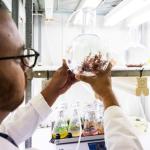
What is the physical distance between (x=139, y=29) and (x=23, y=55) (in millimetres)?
3474

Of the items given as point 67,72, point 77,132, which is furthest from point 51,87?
point 77,132

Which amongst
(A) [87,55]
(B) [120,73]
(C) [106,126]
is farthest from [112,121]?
(B) [120,73]

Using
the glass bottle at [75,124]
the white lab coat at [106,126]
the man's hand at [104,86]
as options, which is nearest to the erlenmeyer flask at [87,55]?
the man's hand at [104,86]

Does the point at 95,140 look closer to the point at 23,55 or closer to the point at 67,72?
the point at 67,72

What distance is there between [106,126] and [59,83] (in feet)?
1.19

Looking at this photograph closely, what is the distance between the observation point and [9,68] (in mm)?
761

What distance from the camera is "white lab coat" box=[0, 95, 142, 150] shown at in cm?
79

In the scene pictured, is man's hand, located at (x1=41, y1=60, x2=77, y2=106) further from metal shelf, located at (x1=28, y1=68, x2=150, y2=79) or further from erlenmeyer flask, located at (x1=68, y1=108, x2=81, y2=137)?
erlenmeyer flask, located at (x1=68, y1=108, x2=81, y2=137)

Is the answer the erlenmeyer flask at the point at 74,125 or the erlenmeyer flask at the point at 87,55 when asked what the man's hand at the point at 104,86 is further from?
the erlenmeyer flask at the point at 74,125

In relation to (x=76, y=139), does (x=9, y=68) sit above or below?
above

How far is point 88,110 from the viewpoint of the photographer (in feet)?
5.90

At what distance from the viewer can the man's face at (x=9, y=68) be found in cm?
75

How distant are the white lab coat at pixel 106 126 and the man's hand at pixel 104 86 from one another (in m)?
0.03

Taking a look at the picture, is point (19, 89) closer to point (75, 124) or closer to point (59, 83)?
point (59, 83)
